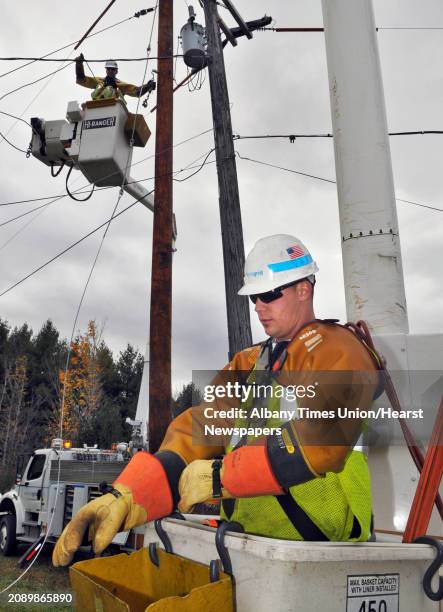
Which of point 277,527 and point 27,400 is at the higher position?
point 27,400

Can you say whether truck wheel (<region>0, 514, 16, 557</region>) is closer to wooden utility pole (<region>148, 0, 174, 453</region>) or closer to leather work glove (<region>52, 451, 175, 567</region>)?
wooden utility pole (<region>148, 0, 174, 453</region>)

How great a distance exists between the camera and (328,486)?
1.99 metres

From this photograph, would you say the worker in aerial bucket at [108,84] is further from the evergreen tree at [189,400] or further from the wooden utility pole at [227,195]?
the evergreen tree at [189,400]

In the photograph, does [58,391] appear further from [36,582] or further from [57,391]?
[36,582]

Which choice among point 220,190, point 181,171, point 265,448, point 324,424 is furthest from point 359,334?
point 181,171

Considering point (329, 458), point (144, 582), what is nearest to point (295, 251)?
point (329, 458)

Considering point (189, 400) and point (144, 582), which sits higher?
point (189, 400)

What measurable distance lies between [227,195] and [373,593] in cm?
598

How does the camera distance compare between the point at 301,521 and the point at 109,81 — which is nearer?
the point at 301,521

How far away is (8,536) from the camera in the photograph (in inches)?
490

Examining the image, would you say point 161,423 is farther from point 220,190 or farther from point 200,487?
point 200,487

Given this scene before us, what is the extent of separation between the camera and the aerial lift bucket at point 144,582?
1700 mm

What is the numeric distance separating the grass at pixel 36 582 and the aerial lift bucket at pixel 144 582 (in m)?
6.90

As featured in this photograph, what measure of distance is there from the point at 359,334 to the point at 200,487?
904 mm
